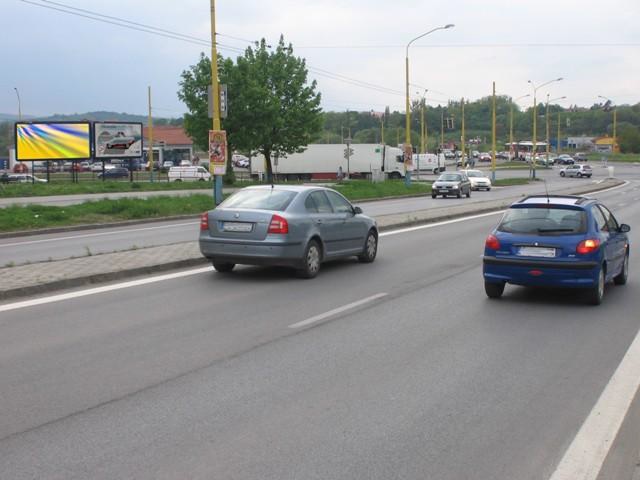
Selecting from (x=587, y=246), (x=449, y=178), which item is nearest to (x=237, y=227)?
(x=587, y=246)

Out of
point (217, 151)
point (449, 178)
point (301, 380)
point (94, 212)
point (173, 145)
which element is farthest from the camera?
point (173, 145)

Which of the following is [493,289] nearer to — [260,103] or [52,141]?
[52,141]

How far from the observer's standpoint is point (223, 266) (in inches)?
546

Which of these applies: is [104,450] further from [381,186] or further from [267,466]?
[381,186]

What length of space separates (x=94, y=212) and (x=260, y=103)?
32575 millimetres

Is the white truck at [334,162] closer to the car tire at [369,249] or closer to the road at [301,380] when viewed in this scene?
the car tire at [369,249]

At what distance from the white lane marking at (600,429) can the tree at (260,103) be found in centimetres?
5241

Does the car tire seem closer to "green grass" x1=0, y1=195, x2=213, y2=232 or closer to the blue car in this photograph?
the blue car

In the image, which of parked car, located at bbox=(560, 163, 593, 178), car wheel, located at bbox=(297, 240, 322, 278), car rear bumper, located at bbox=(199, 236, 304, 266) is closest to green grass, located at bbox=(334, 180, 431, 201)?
car wheel, located at bbox=(297, 240, 322, 278)

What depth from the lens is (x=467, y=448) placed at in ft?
17.4

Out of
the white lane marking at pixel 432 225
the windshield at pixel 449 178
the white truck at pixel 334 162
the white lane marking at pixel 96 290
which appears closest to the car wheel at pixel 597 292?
the white lane marking at pixel 96 290

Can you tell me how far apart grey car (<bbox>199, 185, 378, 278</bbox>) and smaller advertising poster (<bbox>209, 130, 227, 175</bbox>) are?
45.3ft

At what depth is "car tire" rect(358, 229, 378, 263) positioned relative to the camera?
15486 mm

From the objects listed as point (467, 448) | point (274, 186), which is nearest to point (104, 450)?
point (467, 448)
